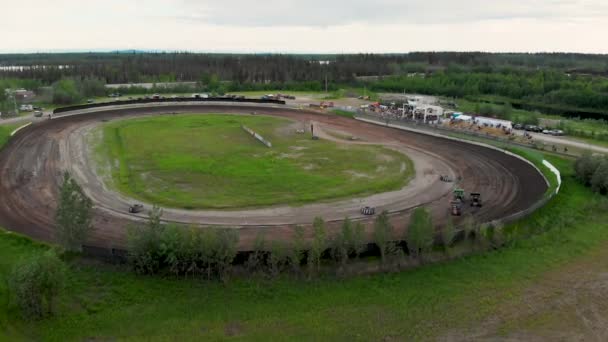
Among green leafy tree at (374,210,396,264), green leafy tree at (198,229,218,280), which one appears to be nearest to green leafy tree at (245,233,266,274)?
green leafy tree at (198,229,218,280)

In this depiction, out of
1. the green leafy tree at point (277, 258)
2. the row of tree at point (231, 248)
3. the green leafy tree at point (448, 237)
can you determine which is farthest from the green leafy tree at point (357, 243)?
the green leafy tree at point (448, 237)

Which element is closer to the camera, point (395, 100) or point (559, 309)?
point (559, 309)

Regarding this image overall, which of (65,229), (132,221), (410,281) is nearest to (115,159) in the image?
(132,221)

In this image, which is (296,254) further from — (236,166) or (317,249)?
(236,166)

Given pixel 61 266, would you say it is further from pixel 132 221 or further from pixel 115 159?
pixel 115 159

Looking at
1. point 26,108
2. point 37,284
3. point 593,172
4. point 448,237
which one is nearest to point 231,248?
point 37,284

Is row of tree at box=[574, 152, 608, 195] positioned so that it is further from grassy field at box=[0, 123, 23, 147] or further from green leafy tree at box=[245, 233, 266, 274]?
grassy field at box=[0, 123, 23, 147]
